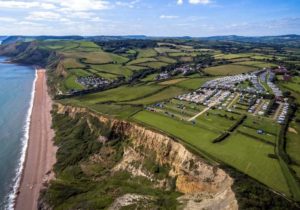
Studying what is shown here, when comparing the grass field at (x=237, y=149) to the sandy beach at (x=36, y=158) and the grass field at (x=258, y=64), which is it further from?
the grass field at (x=258, y=64)

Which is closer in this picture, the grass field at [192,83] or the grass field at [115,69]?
the grass field at [192,83]

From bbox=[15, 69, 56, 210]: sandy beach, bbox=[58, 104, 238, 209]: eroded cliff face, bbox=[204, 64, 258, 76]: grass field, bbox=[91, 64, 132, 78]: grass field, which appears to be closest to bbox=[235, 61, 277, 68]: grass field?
bbox=[204, 64, 258, 76]: grass field

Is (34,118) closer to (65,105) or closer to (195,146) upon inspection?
(65,105)

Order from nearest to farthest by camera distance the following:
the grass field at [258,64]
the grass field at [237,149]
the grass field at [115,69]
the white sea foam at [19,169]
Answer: the grass field at [237,149], the white sea foam at [19,169], the grass field at [258,64], the grass field at [115,69]

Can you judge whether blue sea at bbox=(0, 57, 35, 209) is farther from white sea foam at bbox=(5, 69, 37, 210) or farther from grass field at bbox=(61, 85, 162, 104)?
grass field at bbox=(61, 85, 162, 104)

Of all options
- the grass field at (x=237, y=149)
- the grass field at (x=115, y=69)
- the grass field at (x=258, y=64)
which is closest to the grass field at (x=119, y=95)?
the grass field at (x=237, y=149)

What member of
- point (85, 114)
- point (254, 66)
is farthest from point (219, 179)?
point (254, 66)
